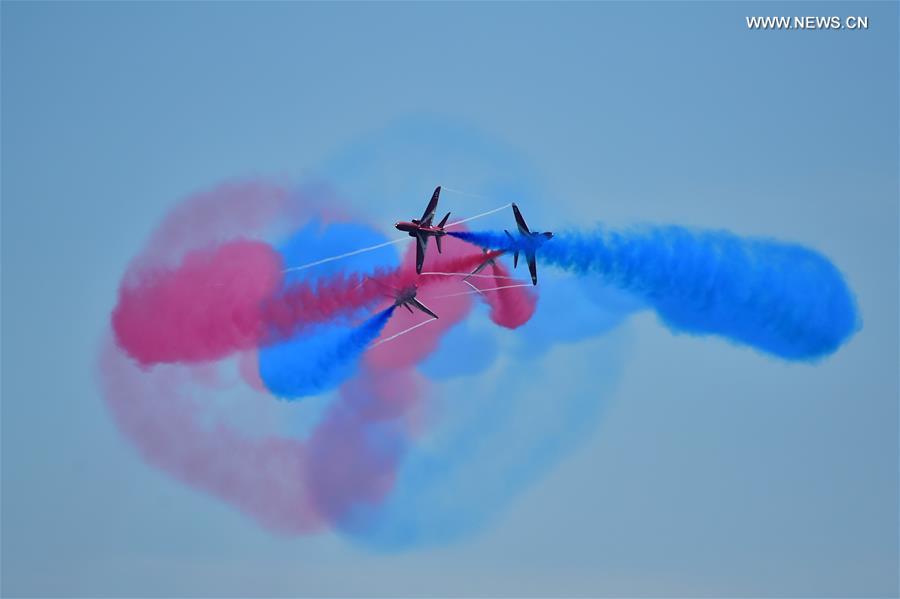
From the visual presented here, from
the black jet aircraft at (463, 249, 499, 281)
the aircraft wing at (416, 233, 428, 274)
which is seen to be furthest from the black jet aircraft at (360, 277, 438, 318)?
the black jet aircraft at (463, 249, 499, 281)

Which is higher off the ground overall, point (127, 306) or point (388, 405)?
point (127, 306)

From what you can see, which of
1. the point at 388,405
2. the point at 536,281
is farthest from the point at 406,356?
the point at 536,281

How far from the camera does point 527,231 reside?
59344 mm

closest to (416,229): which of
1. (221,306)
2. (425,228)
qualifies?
(425,228)

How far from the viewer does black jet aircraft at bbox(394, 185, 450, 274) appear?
193 ft

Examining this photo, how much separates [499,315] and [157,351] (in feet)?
40.4

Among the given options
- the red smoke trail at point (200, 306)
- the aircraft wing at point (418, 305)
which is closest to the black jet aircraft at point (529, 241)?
the aircraft wing at point (418, 305)

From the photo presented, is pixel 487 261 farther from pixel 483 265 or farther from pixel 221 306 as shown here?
pixel 221 306

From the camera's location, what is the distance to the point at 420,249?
196ft

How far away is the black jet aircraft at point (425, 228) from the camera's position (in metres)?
58.9

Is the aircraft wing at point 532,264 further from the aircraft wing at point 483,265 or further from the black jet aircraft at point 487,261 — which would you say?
the aircraft wing at point 483,265

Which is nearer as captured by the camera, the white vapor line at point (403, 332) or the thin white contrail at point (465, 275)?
the thin white contrail at point (465, 275)

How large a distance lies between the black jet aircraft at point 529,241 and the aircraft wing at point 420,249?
2.88 meters

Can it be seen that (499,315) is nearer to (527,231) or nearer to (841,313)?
(527,231)
